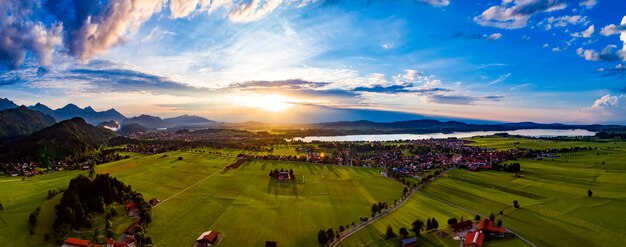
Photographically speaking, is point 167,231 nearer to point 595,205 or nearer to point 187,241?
point 187,241

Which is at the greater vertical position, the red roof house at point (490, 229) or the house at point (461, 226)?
the red roof house at point (490, 229)

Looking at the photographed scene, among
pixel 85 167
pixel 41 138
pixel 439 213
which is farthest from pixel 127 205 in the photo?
pixel 41 138

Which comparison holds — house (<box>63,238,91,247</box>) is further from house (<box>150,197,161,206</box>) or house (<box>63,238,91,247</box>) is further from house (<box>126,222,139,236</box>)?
house (<box>150,197,161,206</box>)

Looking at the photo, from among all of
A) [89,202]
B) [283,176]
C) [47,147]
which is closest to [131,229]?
[89,202]

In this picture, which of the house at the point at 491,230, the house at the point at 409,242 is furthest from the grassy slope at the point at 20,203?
the house at the point at 491,230

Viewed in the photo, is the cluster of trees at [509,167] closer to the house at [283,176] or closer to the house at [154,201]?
the house at [283,176]

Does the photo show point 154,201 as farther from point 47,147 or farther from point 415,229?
point 47,147
